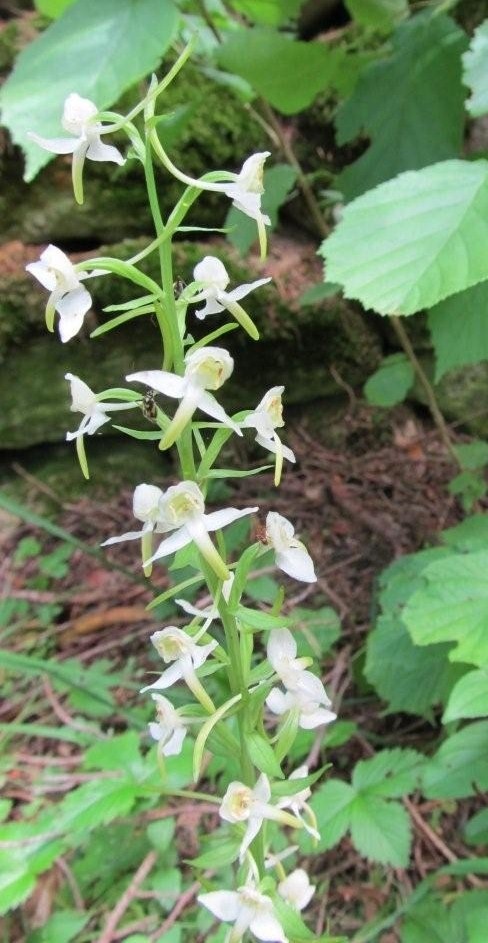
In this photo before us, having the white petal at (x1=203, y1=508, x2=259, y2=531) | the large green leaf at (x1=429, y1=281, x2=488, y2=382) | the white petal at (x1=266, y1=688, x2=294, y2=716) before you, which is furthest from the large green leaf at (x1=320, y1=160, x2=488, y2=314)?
the white petal at (x1=266, y1=688, x2=294, y2=716)

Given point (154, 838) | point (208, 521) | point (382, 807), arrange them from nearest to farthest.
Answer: point (208, 521)
point (382, 807)
point (154, 838)

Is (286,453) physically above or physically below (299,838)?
above

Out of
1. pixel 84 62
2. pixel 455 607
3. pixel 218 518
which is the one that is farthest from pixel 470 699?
pixel 84 62

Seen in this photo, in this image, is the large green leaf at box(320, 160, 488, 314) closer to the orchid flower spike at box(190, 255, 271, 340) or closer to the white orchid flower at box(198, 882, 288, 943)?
the orchid flower spike at box(190, 255, 271, 340)

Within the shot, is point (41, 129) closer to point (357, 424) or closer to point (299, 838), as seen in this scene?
point (299, 838)

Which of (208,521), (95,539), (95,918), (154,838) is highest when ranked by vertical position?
(208,521)

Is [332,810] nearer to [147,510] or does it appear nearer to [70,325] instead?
[147,510]

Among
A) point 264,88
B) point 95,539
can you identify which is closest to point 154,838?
point 95,539
